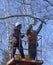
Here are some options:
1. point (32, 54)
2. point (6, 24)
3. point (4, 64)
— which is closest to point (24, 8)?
point (6, 24)

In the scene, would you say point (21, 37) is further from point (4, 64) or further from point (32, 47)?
point (4, 64)

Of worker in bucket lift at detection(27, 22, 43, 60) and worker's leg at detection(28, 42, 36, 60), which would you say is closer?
worker in bucket lift at detection(27, 22, 43, 60)

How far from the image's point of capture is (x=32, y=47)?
15094mm

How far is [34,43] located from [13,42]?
29.1 inches

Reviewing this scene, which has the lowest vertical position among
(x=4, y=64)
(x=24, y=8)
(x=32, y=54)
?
(x=4, y=64)

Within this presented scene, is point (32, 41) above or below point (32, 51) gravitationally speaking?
above

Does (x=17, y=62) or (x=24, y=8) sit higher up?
(x=24, y=8)

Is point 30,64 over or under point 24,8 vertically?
under

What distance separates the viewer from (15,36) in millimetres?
14875

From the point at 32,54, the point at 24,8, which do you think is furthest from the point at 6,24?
the point at 32,54

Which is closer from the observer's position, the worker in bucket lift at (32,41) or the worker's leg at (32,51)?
the worker in bucket lift at (32,41)

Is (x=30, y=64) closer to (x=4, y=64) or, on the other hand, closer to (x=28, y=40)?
(x=28, y=40)

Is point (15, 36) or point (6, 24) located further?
point (6, 24)

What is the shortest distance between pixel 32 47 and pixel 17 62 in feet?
2.72
